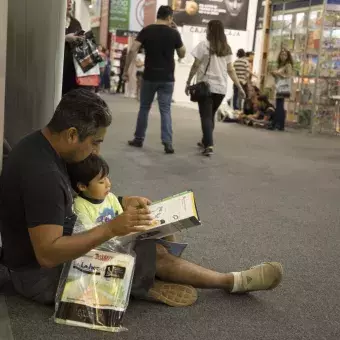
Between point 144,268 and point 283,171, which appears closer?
point 144,268

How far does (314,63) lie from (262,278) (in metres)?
7.55

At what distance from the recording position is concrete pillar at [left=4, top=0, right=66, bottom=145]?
12.2 feet

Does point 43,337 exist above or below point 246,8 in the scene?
below

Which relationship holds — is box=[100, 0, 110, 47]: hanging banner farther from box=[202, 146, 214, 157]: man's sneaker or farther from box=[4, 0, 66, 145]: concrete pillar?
box=[4, 0, 66, 145]: concrete pillar

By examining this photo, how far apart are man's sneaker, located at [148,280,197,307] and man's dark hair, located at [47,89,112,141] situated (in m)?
0.76

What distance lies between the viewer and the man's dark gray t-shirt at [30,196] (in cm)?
190

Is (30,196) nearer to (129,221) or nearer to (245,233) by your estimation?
(129,221)

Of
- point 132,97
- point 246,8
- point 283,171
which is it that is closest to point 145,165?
point 283,171

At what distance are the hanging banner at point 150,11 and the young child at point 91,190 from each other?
40.2 ft

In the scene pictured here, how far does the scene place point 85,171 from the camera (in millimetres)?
2293

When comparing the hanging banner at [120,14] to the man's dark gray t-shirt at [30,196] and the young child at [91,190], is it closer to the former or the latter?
the young child at [91,190]

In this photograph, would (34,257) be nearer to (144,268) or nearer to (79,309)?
(79,309)

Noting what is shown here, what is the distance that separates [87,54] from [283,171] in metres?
2.23

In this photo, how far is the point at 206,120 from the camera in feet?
19.9
